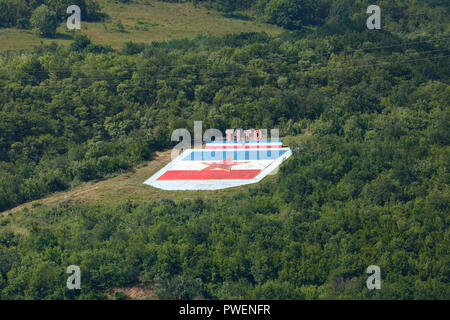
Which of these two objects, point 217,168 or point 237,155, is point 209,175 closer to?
point 217,168

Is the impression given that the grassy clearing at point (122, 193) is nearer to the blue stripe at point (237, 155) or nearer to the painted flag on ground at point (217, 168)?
the painted flag on ground at point (217, 168)

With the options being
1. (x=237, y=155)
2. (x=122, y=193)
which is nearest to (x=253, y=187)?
(x=237, y=155)

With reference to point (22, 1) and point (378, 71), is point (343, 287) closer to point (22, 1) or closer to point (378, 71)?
point (378, 71)

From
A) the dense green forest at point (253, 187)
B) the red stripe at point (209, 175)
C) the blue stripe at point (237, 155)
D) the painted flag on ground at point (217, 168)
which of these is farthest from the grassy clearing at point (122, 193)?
the blue stripe at point (237, 155)

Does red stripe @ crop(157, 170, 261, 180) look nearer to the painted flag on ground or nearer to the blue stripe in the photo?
the painted flag on ground

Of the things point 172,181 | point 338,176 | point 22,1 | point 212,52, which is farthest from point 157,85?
point 22,1
